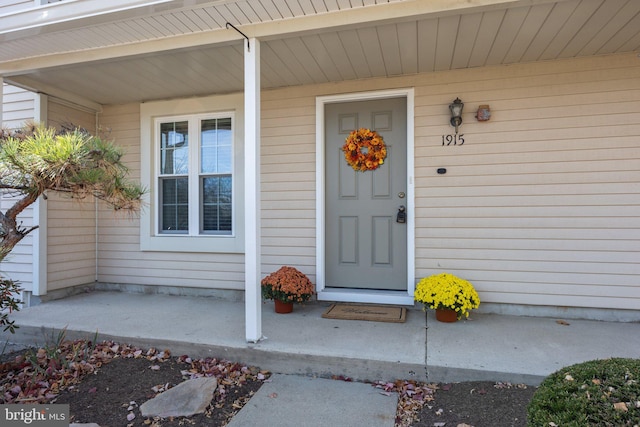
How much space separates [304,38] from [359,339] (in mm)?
2440

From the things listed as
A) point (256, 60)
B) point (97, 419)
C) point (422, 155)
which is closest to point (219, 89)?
point (256, 60)

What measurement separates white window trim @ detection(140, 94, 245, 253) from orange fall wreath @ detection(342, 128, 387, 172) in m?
1.26

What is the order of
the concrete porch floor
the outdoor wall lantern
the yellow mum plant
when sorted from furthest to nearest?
1. the outdoor wall lantern
2. the yellow mum plant
3. the concrete porch floor

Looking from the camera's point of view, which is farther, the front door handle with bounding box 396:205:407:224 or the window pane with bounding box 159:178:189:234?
the window pane with bounding box 159:178:189:234

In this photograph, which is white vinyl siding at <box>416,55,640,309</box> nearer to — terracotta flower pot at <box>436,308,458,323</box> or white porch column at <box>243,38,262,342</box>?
terracotta flower pot at <box>436,308,458,323</box>

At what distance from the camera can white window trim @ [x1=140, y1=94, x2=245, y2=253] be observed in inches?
169

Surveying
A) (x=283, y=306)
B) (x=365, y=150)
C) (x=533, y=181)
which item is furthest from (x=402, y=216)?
(x=283, y=306)

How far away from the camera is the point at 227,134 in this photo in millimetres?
4434

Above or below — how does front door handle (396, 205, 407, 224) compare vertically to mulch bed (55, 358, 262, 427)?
above

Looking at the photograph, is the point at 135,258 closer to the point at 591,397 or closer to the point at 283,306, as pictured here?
the point at 283,306

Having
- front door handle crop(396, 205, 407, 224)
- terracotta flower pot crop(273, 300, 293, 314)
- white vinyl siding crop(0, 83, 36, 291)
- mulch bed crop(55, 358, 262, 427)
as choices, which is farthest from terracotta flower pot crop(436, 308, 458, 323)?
white vinyl siding crop(0, 83, 36, 291)

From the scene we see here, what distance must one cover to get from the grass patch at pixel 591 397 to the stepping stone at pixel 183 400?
1.81 m

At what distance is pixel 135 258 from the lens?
4684 mm

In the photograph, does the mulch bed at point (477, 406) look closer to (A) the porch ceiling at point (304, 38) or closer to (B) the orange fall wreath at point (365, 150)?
(B) the orange fall wreath at point (365, 150)
